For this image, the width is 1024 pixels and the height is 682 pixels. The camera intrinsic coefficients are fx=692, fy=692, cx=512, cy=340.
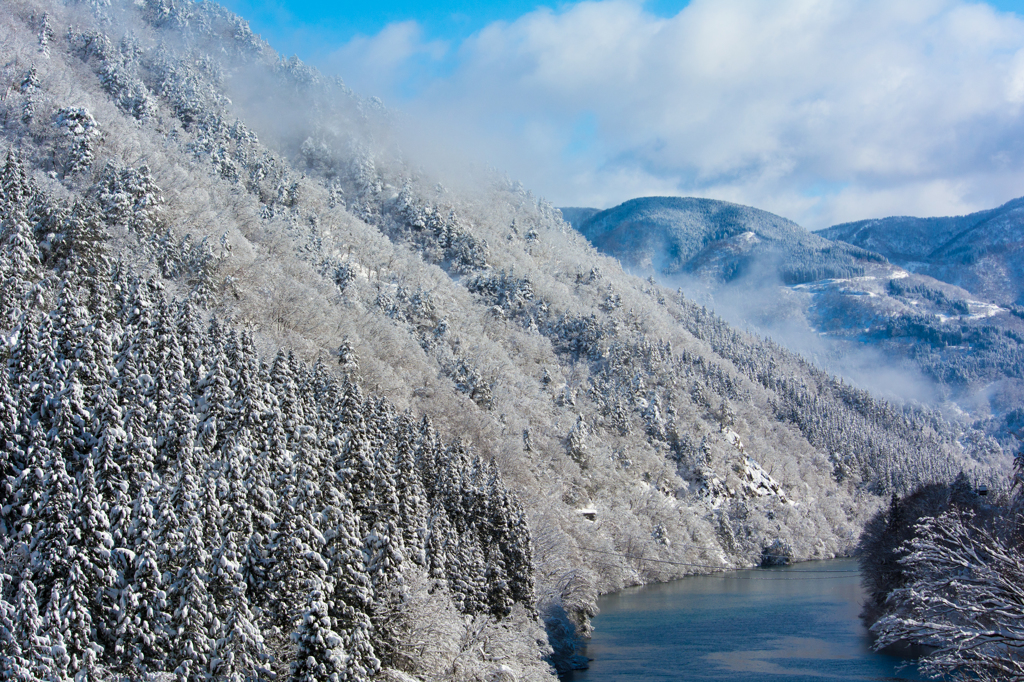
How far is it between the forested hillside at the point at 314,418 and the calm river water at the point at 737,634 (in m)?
4.99

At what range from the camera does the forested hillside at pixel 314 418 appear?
29.6 metres

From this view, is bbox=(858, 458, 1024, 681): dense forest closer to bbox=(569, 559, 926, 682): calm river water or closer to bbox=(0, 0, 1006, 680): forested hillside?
bbox=(0, 0, 1006, 680): forested hillside

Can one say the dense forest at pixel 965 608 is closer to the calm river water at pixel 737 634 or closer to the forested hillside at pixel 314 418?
the forested hillside at pixel 314 418

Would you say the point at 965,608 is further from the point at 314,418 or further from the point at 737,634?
the point at 737,634

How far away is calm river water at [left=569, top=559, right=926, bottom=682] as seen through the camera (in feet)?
165

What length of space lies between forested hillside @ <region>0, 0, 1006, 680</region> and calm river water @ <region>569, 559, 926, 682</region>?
197 inches

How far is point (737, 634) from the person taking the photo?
63750 mm

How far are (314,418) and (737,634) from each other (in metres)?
45.1

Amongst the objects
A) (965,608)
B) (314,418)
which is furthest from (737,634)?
(965,608)

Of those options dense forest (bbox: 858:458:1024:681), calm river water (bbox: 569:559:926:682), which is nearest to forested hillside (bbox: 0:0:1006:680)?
calm river water (bbox: 569:559:926:682)

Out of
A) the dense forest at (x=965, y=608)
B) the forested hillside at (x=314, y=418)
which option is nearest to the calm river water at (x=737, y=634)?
the forested hillside at (x=314, y=418)

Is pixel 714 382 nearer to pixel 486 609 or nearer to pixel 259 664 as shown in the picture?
pixel 486 609

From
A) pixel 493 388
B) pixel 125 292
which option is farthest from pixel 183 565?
pixel 493 388

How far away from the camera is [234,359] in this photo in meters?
42.5
